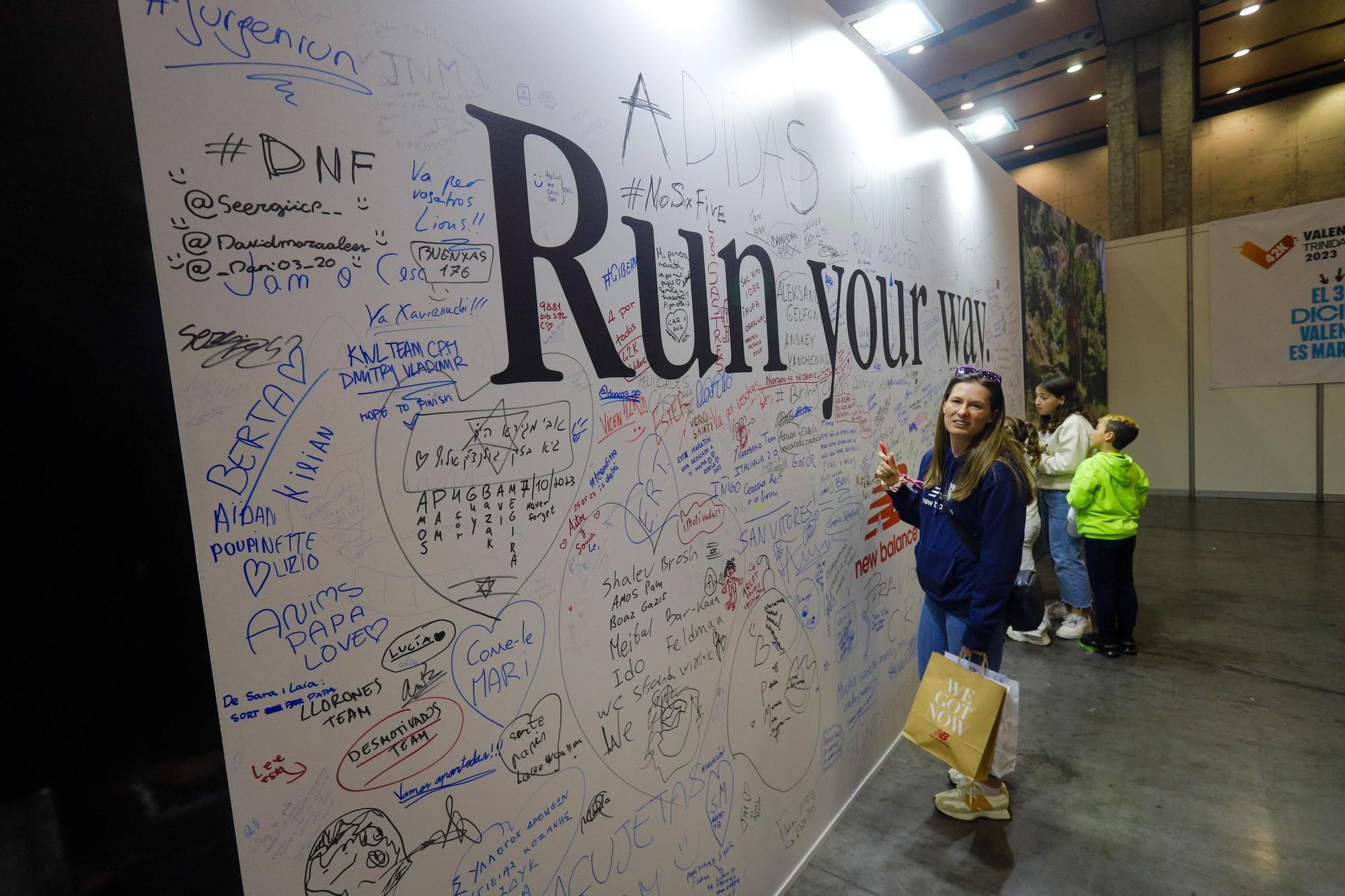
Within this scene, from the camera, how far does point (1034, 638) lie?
13.3 ft

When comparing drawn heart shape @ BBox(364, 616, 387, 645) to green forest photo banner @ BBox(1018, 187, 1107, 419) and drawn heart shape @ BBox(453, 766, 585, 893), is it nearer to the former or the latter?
drawn heart shape @ BBox(453, 766, 585, 893)

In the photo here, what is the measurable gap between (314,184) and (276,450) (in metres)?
0.46

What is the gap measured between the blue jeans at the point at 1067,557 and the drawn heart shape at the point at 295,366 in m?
4.38

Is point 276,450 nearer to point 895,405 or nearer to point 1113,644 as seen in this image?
point 895,405

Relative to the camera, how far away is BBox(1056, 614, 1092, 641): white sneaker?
405cm

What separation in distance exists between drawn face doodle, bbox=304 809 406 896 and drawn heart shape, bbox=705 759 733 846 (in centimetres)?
97

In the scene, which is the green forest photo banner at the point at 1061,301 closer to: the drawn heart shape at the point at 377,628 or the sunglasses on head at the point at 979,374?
the sunglasses on head at the point at 979,374

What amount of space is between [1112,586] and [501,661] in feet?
12.5

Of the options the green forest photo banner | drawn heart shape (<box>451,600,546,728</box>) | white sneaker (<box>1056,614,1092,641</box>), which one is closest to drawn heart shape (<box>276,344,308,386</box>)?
drawn heart shape (<box>451,600,546,728</box>)

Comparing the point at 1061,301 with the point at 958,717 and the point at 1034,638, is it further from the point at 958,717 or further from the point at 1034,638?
the point at 958,717

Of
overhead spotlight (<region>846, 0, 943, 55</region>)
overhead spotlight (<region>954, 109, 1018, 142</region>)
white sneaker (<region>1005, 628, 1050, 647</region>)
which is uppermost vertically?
overhead spotlight (<region>954, 109, 1018, 142</region>)

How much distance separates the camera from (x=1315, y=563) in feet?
16.3

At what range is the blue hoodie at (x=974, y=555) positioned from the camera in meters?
2.20
